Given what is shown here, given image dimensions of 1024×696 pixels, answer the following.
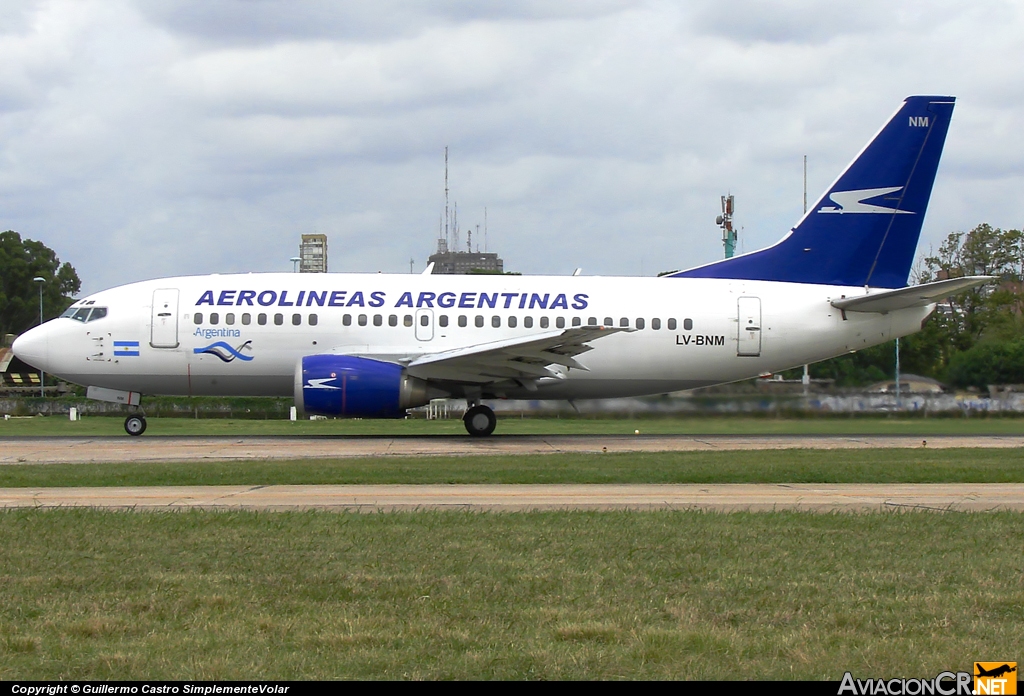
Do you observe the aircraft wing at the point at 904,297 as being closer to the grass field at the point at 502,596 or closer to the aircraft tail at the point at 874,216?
the aircraft tail at the point at 874,216

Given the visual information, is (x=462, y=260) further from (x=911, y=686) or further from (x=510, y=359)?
(x=911, y=686)

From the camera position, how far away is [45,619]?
299 inches

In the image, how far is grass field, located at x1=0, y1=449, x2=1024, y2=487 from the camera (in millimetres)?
16828

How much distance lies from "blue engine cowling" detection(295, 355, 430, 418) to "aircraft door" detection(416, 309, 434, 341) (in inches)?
56.9

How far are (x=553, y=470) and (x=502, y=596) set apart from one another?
31.6 ft

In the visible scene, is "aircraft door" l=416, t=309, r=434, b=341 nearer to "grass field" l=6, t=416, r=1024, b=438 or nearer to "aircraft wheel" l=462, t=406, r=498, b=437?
"aircraft wheel" l=462, t=406, r=498, b=437

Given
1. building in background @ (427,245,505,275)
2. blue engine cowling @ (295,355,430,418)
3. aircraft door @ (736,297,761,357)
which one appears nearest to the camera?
blue engine cowling @ (295,355,430,418)

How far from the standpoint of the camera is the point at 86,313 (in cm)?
2688

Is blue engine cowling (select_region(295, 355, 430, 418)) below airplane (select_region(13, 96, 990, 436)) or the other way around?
below

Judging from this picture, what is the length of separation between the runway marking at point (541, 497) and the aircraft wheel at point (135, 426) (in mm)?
11349

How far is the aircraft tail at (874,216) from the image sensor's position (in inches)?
1107

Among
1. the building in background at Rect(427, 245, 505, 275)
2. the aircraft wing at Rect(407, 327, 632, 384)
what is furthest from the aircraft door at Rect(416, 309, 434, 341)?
the building in background at Rect(427, 245, 505, 275)

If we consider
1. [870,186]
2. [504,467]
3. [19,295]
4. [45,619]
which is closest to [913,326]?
[870,186]

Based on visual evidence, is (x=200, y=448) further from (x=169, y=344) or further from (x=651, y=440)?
(x=651, y=440)
